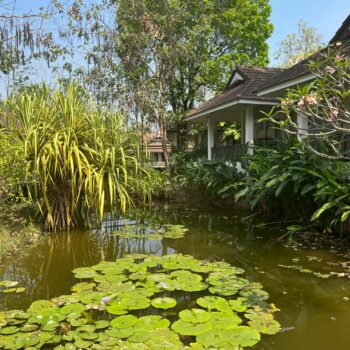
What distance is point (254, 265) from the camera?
4703mm

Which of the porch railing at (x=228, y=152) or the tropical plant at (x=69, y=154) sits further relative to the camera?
the porch railing at (x=228, y=152)

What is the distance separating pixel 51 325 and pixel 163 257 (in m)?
2.22

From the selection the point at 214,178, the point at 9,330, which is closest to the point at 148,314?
the point at 9,330

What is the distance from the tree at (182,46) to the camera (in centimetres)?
1562

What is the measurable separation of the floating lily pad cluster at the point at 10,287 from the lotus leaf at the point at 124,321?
1.38 m

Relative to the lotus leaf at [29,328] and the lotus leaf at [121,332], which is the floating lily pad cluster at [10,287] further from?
the lotus leaf at [121,332]

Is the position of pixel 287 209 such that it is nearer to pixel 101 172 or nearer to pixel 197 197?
pixel 101 172

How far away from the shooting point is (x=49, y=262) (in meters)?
4.85

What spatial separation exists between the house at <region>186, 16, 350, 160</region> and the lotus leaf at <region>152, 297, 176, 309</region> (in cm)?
295

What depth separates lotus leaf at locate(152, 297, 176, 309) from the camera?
322 centimetres

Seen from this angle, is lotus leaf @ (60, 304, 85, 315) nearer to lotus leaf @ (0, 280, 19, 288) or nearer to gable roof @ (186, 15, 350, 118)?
lotus leaf @ (0, 280, 19, 288)

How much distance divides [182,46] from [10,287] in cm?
1370

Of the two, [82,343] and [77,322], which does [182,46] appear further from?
[82,343]

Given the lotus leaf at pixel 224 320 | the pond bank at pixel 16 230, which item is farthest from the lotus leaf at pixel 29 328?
the pond bank at pixel 16 230
